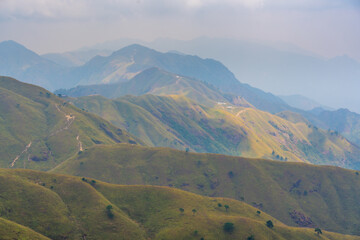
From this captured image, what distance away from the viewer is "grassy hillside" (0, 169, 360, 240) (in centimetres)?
14000

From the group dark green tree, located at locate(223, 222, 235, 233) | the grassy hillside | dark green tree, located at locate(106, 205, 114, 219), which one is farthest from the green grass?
dark green tree, located at locate(223, 222, 235, 233)

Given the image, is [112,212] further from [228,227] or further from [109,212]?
[228,227]

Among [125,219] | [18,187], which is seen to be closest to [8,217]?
[18,187]

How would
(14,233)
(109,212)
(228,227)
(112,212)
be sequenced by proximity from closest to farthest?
(14,233)
(109,212)
(112,212)
(228,227)

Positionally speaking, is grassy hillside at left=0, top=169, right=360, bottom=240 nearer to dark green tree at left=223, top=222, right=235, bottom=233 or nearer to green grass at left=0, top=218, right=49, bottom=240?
green grass at left=0, top=218, right=49, bottom=240

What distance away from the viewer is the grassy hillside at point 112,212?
14000 cm

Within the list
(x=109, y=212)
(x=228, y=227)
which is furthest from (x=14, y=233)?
(x=228, y=227)

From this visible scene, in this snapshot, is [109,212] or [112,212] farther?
[112,212]

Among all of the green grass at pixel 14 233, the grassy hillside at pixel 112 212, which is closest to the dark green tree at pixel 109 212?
the grassy hillside at pixel 112 212

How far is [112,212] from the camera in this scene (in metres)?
157

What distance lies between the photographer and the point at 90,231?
142 meters

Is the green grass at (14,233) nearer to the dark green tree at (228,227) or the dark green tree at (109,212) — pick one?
the dark green tree at (109,212)

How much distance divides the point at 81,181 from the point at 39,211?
36.7 m

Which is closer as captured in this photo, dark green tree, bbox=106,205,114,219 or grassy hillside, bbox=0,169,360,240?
grassy hillside, bbox=0,169,360,240
